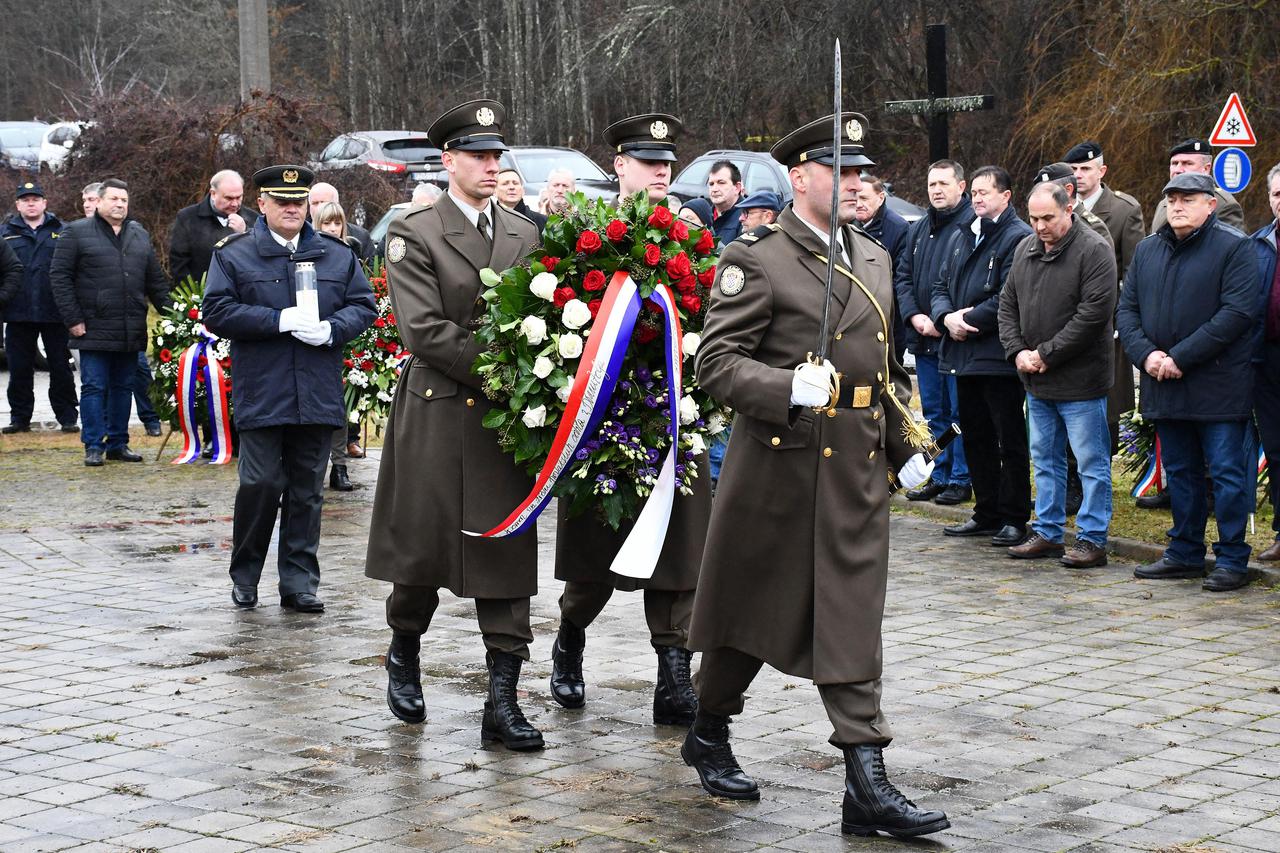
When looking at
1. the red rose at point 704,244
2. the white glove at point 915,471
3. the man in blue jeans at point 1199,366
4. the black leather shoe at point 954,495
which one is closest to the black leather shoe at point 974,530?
the black leather shoe at point 954,495

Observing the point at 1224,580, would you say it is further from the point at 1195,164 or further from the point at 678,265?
the point at 678,265

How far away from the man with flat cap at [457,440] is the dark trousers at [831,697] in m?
0.90

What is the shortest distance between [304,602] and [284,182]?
2142 mm

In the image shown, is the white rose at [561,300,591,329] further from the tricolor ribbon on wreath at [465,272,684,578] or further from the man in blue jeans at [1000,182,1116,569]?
the man in blue jeans at [1000,182,1116,569]

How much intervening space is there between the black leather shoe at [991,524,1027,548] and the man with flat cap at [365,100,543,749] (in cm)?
487

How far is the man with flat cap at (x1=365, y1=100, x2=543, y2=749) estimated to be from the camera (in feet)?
20.6

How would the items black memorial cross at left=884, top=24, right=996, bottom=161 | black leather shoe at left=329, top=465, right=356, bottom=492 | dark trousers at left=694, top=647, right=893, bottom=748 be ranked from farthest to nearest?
1. black memorial cross at left=884, top=24, right=996, bottom=161
2. black leather shoe at left=329, top=465, right=356, bottom=492
3. dark trousers at left=694, top=647, right=893, bottom=748

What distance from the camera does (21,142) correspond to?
38531 mm

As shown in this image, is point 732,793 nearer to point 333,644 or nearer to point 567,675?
point 567,675

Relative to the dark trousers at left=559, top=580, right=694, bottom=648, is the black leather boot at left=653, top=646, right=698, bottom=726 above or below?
below

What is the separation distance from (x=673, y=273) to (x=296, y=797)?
228 cm

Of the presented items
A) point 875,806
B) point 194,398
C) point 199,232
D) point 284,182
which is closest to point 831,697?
point 875,806

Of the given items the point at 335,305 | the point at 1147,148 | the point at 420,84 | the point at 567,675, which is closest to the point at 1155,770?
the point at 567,675

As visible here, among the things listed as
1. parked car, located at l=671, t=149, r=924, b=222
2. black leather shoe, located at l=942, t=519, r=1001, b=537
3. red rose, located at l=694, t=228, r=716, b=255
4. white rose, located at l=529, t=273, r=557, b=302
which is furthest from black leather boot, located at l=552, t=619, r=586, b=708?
parked car, located at l=671, t=149, r=924, b=222
